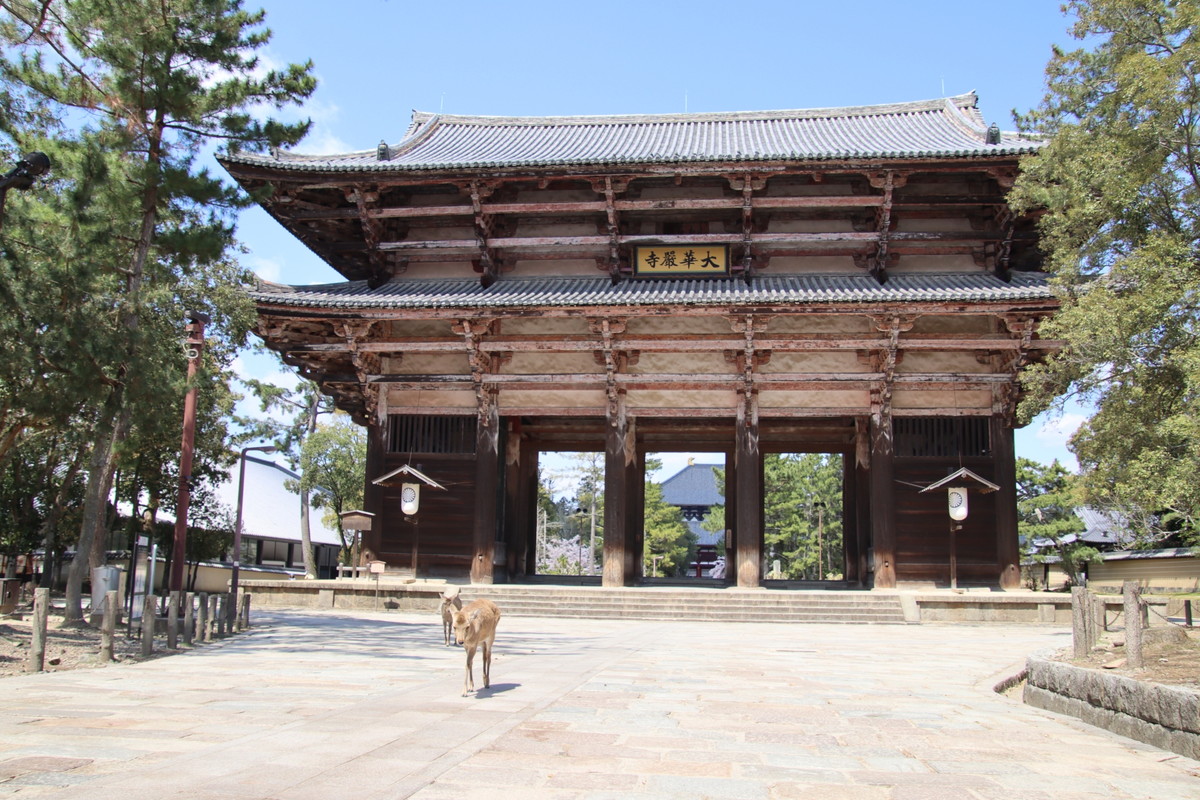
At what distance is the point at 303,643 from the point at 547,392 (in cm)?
901

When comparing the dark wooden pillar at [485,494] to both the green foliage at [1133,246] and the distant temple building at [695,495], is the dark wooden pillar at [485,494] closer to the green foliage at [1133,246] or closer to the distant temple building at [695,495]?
the green foliage at [1133,246]

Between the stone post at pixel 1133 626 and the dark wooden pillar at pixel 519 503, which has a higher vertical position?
the dark wooden pillar at pixel 519 503

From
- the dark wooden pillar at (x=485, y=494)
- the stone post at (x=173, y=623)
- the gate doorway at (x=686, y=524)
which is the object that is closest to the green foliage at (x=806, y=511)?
the gate doorway at (x=686, y=524)

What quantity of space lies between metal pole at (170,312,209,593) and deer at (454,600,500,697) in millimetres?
6161

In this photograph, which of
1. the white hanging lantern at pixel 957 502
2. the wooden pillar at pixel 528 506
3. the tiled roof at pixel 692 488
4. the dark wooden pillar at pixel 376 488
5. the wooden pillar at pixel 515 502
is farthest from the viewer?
the tiled roof at pixel 692 488

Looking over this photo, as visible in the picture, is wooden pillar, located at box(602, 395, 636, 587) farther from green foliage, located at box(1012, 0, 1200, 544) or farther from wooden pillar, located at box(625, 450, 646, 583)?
green foliage, located at box(1012, 0, 1200, 544)

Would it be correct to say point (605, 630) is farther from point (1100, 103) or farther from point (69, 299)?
point (1100, 103)

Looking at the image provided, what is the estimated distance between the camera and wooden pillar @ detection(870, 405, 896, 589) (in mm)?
17281

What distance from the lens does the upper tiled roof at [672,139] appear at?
1761cm

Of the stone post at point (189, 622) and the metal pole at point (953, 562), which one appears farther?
the metal pole at point (953, 562)

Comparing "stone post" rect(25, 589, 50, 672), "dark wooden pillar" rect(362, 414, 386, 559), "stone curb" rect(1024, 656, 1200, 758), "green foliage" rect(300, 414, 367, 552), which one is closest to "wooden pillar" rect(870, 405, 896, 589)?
"stone curb" rect(1024, 656, 1200, 758)

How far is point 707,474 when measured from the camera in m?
61.2

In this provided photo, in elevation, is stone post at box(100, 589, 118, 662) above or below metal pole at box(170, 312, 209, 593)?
below

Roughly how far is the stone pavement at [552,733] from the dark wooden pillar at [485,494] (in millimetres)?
7938
